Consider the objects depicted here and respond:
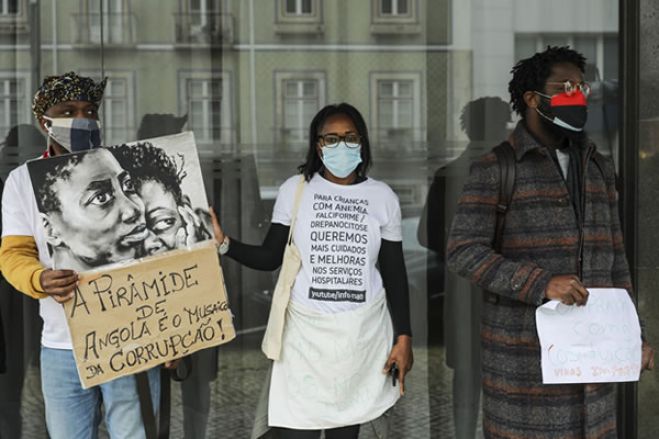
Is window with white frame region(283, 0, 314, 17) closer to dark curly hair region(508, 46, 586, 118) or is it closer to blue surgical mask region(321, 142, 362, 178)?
blue surgical mask region(321, 142, 362, 178)

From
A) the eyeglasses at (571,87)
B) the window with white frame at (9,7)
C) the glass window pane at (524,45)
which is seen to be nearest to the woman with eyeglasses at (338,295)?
the eyeglasses at (571,87)

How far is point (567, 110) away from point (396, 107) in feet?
5.01

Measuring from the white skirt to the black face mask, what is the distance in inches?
34.0

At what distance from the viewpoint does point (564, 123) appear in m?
3.01

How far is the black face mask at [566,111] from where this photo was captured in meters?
3.00

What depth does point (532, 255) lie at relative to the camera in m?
2.99

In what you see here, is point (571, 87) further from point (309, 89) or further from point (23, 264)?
point (23, 264)

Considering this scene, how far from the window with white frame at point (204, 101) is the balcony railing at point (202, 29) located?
16cm

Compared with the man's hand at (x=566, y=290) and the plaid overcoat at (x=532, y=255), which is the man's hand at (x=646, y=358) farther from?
the man's hand at (x=566, y=290)

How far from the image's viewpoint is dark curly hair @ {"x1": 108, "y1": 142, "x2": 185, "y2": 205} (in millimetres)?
3016

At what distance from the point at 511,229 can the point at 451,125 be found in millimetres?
1520

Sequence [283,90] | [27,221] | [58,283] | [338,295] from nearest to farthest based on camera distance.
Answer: [58,283] → [27,221] → [338,295] → [283,90]

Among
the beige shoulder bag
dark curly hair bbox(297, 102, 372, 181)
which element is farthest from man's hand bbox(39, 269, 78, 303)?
dark curly hair bbox(297, 102, 372, 181)

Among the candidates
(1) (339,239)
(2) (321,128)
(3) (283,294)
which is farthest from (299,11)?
(3) (283,294)
